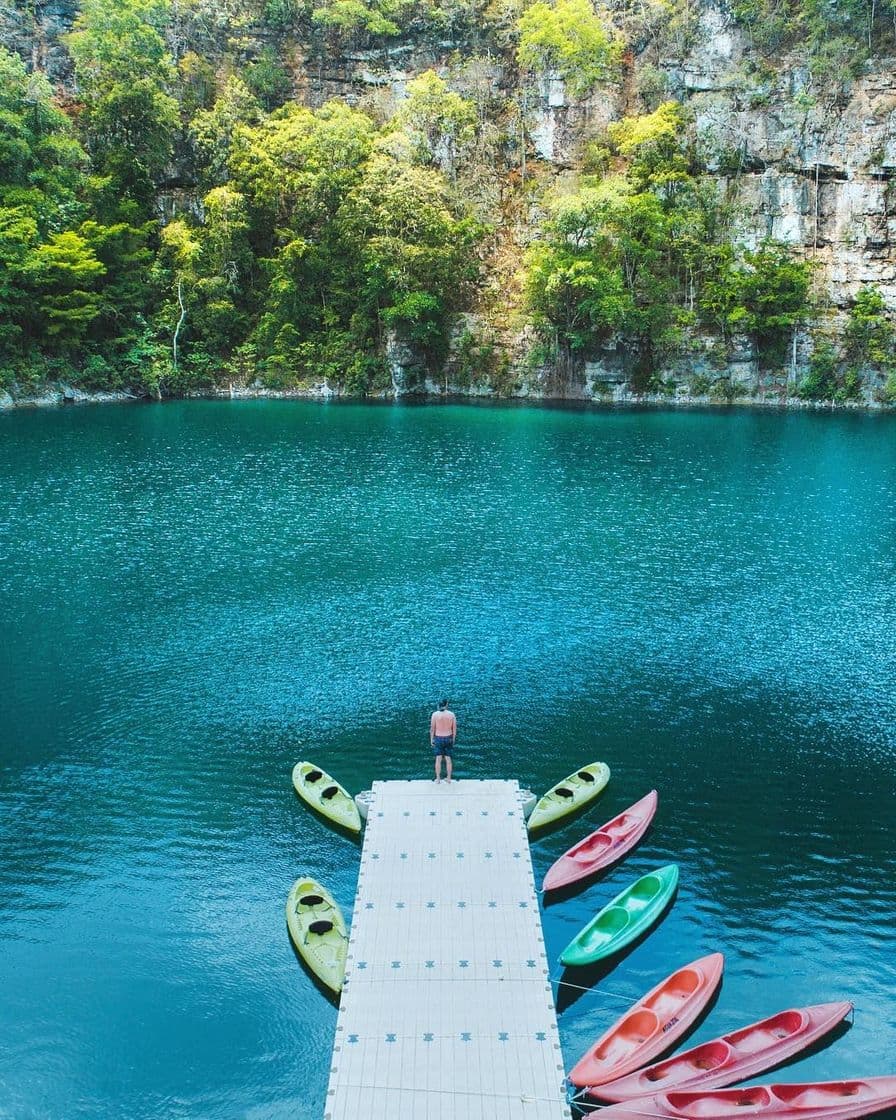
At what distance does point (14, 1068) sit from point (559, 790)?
35.6ft

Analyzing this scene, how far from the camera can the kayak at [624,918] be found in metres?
14.8

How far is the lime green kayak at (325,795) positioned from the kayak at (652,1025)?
6.82 metres

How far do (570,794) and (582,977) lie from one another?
470cm

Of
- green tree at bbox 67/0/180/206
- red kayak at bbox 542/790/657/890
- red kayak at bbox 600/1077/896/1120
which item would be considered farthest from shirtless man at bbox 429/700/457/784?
green tree at bbox 67/0/180/206

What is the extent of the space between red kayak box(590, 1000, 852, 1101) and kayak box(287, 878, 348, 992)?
4.55m

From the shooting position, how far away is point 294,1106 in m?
12.5

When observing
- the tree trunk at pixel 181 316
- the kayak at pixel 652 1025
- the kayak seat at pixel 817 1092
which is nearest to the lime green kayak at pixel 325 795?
the kayak at pixel 652 1025

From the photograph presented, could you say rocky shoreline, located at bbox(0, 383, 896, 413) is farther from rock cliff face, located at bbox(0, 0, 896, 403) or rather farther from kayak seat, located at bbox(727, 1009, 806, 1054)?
kayak seat, located at bbox(727, 1009, 806, 1054)

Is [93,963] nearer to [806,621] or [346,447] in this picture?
[806,621]

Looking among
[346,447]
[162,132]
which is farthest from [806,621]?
[162,132]

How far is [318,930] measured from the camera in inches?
603

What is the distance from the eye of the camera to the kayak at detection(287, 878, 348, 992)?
14.6m

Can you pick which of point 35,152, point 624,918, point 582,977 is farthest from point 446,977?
point 35,152

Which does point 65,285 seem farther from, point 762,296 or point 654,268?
point 762,296
